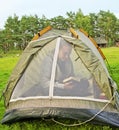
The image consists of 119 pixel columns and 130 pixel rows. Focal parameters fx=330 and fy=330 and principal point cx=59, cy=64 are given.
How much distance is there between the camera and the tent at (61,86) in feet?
19.6

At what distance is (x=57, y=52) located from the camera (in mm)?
6777

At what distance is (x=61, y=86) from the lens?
6395 mm

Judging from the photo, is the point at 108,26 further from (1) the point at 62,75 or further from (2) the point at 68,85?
(2) the point at 68,85

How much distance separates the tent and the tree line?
5759 cm

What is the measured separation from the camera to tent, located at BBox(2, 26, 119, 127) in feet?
19.6

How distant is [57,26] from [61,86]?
221ft

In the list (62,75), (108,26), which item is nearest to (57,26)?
(108,26)

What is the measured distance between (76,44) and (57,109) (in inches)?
58.6

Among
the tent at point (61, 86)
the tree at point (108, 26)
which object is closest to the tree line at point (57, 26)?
the tree at point (108, 26)

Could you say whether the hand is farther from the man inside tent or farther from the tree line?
the tree line

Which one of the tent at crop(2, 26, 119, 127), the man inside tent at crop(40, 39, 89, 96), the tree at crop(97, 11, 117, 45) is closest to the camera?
the tent at crop(2, 26, 119, 127)

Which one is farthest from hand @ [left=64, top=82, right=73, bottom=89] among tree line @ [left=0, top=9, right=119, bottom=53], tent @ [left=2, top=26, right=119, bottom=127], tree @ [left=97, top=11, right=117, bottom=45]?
tree @ [left=97, top=11, right=117, bottom=45]

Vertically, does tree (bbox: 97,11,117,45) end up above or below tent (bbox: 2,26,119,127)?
above

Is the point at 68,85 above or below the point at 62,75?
below
